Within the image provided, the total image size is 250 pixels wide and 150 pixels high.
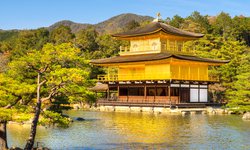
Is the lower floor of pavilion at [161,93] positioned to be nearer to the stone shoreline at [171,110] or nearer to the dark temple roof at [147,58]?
the stone shoreline at [171,110]

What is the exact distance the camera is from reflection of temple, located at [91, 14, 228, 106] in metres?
42.4

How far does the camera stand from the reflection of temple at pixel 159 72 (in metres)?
42.4

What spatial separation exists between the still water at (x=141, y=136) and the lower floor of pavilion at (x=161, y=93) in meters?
13.8

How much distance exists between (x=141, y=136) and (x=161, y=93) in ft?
73.0

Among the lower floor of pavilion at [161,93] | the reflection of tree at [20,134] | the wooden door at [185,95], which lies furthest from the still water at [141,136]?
the wooden door at [185,95]

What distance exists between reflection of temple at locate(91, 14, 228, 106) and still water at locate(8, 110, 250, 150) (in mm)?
13654

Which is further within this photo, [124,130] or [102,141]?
[124,130]

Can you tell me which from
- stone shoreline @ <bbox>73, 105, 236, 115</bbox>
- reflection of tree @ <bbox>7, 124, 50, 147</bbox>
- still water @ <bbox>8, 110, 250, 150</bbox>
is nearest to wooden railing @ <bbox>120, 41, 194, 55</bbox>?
stone shoreline @ <bbox>73, 105, 236, 115</bbox>

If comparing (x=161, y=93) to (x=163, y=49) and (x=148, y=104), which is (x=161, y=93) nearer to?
(x=148, y=104)

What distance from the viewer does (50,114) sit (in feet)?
46.7

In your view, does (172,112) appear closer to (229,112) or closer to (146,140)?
(229,112)

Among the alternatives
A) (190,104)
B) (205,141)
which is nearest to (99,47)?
(190,104)

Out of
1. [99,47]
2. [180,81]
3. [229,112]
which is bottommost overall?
[229,112]

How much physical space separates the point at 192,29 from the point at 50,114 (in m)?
61.9
